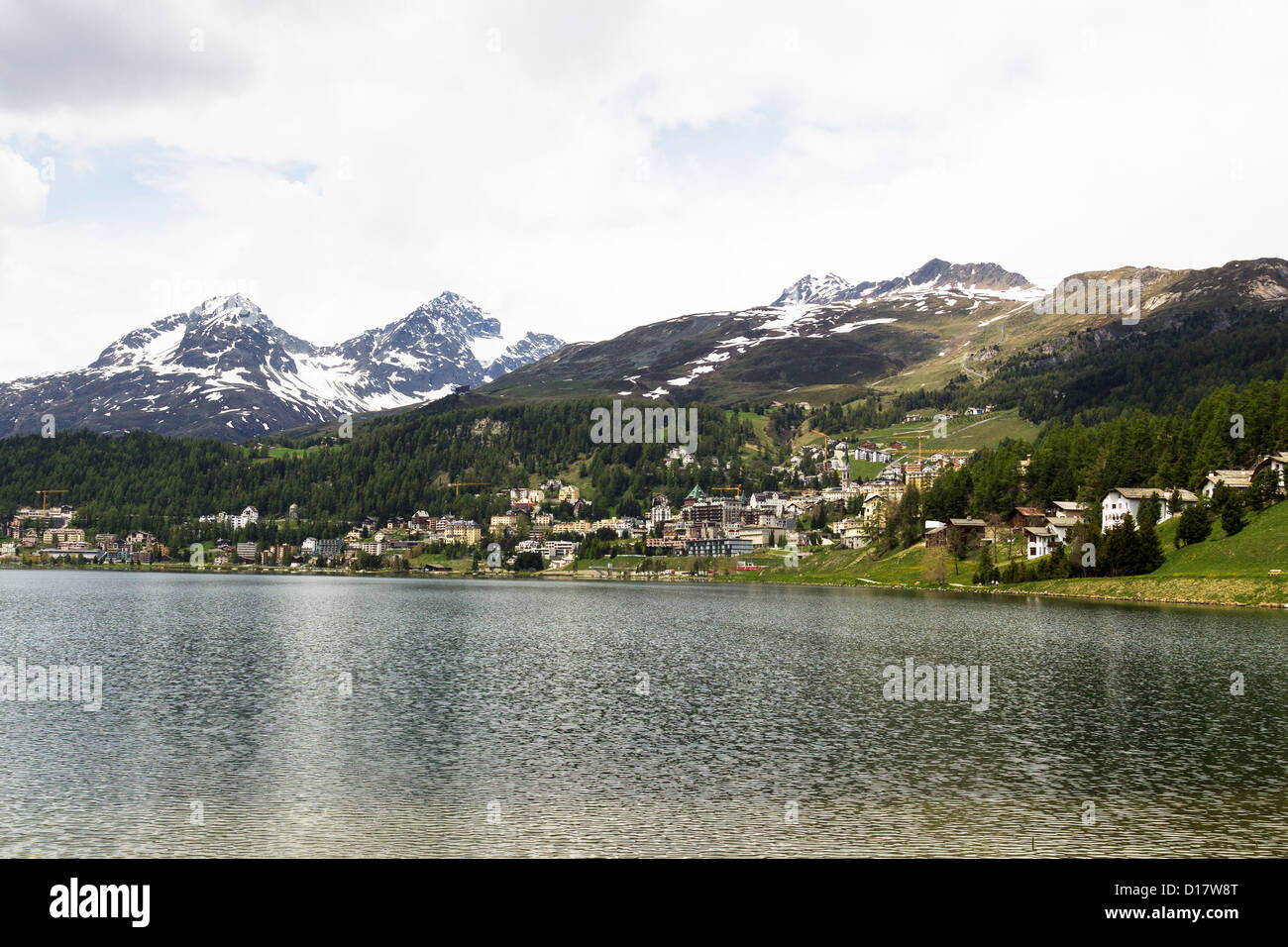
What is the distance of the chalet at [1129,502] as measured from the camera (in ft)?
574

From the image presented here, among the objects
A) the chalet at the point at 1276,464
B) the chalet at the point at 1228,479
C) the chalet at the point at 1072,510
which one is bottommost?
the chalet at the point at 1072,510

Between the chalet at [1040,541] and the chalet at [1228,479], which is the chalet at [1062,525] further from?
the chalet at [1228,479]

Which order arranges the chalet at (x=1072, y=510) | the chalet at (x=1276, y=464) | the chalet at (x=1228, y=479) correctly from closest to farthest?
the chalet at (x=1276, y=464) → the chalet at (x=1228, y=479) → the chalet at (x=1072, y=510)

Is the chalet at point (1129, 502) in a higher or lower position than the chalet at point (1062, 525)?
higher

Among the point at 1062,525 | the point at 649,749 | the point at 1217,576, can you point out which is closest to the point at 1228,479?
the point at 1062,525

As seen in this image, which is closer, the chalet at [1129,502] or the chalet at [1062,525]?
the chalet at [1129,502]

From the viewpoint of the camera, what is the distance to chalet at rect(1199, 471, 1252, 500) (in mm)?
164000

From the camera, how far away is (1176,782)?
3859 cm

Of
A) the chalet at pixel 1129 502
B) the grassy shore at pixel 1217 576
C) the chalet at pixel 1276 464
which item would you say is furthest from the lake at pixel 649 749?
the chalet at pixel 1129 502

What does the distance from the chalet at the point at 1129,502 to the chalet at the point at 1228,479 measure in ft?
9.92
